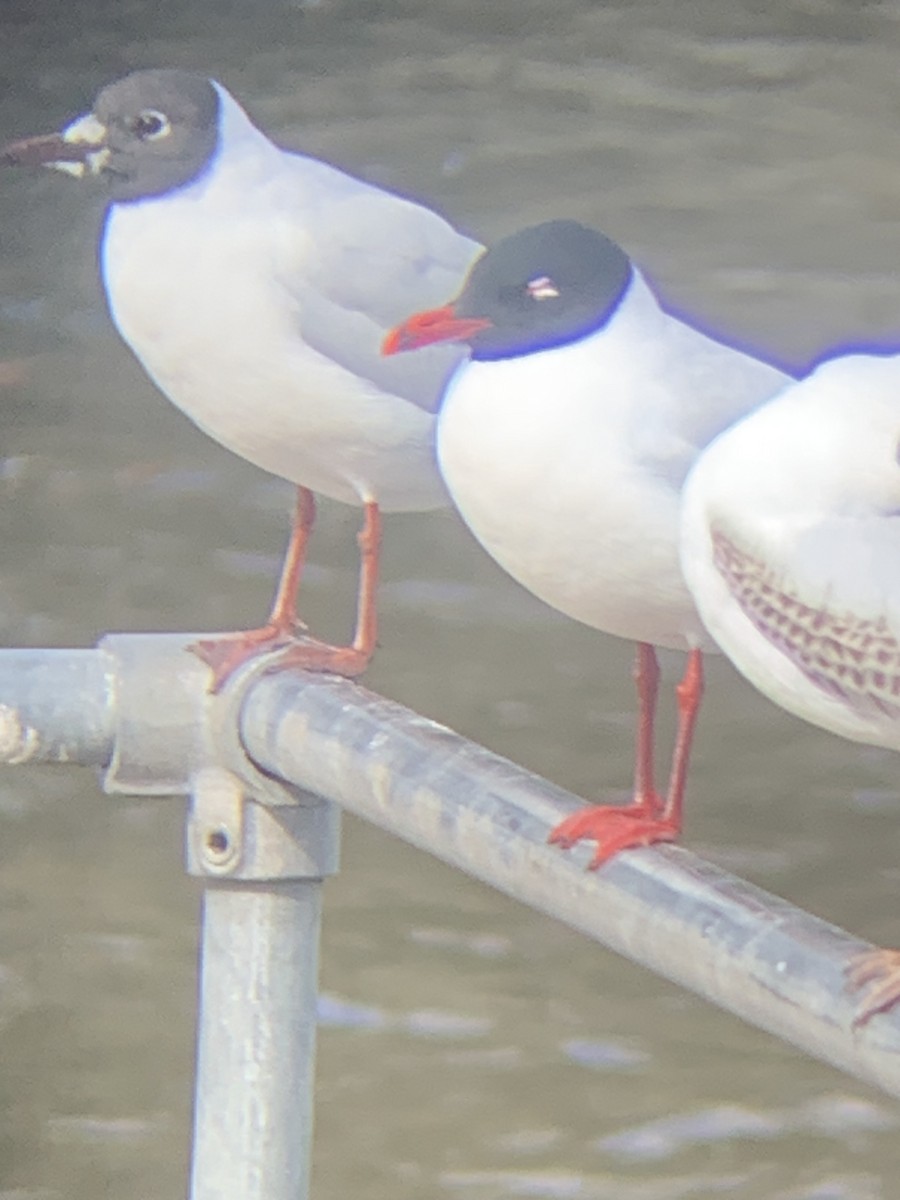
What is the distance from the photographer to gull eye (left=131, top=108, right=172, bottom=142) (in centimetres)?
114

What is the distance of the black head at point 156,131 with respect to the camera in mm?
1137

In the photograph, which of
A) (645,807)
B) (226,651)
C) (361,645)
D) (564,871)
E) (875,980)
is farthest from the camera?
(361,645)

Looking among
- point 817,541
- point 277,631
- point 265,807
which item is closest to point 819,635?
point 817,541

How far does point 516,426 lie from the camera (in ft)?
3.00

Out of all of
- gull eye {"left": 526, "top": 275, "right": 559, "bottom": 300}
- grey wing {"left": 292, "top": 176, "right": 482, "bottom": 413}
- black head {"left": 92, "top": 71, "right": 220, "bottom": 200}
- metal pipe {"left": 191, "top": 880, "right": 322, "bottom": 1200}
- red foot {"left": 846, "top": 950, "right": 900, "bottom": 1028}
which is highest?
black head {"left": 92, "top": 71, "right": 220, "bottom": 200}

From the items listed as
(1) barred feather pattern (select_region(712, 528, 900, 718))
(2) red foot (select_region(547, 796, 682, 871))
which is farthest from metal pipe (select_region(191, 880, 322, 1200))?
(1) barred feather pattern (select_region(712, 528, 900, 718))

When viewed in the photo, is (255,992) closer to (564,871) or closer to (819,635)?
(564,871)

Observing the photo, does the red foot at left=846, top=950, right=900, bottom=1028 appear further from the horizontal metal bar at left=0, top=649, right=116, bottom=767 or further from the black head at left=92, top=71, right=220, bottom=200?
the black head at left=92, top=71, right=220, bottom=200

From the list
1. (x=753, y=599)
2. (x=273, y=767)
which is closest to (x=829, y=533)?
(x=753, y=599)

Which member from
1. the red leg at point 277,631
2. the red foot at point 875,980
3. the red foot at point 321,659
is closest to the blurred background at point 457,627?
the red leg at point 277,631

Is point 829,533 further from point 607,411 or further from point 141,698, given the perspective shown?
point 141,698

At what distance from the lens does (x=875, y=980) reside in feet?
2.28

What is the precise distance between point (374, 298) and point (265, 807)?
27cm

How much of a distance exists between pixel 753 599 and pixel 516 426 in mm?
161
